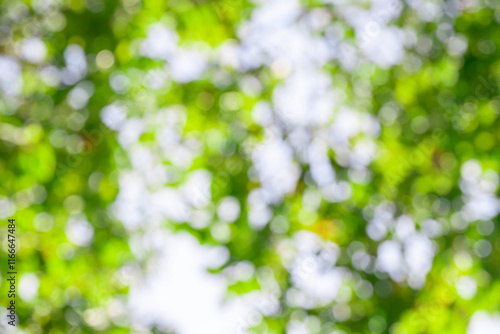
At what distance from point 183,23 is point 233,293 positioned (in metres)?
1.23

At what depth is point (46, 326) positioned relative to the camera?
83.7 inches

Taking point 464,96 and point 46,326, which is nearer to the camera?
point 46,326

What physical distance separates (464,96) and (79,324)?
1.90m

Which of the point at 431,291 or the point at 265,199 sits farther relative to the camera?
the point at 265,199

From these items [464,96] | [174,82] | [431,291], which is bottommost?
[431,291]

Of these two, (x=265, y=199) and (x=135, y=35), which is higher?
(x=135, y=35)

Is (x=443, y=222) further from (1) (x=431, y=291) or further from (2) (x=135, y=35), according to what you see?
(2) (x=135, y=35)

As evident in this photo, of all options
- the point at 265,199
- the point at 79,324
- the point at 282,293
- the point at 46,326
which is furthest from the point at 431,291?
the point at 46,326

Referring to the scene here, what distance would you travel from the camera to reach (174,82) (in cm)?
245

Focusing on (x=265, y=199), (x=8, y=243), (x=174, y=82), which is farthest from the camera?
(x=174, y=82)

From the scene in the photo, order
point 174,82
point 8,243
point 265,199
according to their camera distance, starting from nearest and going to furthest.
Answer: point 8,243, point 265,199, point 174,82

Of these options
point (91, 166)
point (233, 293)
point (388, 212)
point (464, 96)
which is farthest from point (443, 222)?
point (91, 166)

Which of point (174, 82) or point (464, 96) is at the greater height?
point (464, 96)

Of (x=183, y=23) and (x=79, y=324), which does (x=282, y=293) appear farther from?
(x=183, y=23)
